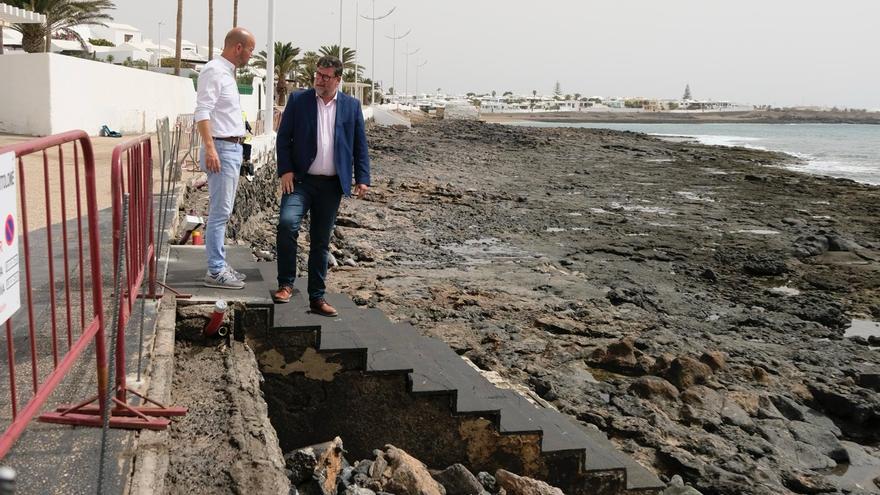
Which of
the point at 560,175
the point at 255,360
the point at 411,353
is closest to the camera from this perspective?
the point at 255,360

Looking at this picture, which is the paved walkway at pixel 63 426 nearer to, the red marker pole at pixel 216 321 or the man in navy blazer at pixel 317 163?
the red marker pole at pixel 216 321

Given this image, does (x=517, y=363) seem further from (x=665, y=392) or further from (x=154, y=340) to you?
(x=154, y=340)

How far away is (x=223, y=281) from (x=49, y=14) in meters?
22.3

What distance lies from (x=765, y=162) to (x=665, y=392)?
1547 inches

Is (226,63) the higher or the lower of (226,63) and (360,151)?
the higher

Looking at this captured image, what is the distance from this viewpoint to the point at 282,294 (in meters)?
5.61

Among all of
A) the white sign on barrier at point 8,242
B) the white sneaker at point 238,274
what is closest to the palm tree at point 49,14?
the white sneaker at point 238,274

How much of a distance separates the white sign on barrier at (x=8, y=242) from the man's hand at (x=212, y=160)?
300 cm

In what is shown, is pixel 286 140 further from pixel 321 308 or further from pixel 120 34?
pixel 120 34

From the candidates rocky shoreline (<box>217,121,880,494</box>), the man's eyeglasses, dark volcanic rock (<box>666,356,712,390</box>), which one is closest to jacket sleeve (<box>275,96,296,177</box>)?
the man's eyeglasses

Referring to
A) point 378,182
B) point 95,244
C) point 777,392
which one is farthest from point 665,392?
point 378,182

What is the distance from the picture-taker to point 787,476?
5.78 m

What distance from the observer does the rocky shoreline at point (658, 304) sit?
6.41m

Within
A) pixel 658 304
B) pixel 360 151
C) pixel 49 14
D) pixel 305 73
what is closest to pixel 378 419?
pixel 360 151
